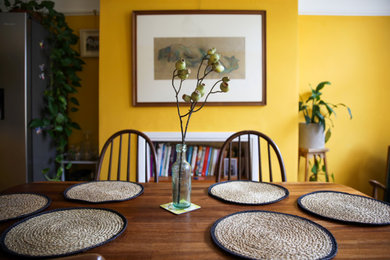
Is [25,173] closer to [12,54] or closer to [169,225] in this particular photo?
[12,54]

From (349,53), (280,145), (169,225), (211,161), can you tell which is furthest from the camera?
(349,53)

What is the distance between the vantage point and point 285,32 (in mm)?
2375

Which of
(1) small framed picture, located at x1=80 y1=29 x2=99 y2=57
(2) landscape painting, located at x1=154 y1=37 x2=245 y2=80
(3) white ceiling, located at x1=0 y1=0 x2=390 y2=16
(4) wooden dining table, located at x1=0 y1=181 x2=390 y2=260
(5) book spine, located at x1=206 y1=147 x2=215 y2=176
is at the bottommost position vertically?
(5) book spine, located at x1=206 y1=147 x2=215 y2=176

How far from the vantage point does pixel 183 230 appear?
801 mm

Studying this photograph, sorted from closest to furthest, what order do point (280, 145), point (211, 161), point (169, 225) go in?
point (169, 225)
point (280, 145)
point (211, 161)

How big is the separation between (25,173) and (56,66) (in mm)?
1048

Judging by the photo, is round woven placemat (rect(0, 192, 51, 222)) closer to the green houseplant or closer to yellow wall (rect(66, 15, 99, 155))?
yellow wall (rect(66, 15, 99, 155))

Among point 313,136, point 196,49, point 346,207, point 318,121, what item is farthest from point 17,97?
point 318,121

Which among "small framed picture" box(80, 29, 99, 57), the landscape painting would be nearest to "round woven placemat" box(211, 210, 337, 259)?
the landscape painting

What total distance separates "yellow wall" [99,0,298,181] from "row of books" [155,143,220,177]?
238mm

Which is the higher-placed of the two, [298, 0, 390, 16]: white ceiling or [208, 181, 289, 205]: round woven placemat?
[298, 0, 390, 16]: white ceiling

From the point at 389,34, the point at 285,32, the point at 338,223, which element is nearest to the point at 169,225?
the point at 338,223

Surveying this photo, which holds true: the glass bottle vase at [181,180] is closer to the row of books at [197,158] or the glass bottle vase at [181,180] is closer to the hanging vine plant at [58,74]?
the row of books at [197,158]

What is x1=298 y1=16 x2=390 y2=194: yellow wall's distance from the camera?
279 centimetres
